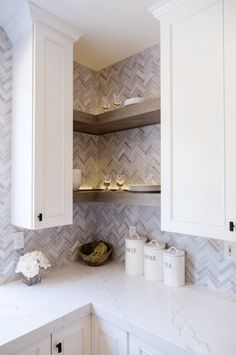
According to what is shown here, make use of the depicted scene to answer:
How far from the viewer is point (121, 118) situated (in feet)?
5.92

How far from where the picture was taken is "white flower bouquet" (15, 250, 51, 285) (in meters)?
1.65

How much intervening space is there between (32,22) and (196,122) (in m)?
1.13

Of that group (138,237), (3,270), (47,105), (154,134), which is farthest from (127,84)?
(3,270)

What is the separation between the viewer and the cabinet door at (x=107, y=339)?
1.31 m

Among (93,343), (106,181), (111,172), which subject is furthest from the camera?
(111,172)

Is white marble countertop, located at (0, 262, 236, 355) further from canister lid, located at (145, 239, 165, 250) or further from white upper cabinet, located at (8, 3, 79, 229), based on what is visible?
white upper cabinet, located at (8, 3, 79, 229)

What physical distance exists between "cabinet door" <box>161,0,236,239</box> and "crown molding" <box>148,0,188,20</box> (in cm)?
3

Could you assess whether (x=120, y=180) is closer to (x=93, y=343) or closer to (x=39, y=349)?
(x=93, y=343)

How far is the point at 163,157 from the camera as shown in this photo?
1485 millimetres

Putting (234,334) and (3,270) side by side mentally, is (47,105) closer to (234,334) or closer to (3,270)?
(3,270)

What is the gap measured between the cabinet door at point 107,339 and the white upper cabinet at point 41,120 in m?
0.63

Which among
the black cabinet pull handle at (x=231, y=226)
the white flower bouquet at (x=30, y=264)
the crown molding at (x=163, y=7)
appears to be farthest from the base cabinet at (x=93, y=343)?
the crown molding at (x=163, y=7)

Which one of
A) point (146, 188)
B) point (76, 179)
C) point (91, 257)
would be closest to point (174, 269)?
point (146, 188)

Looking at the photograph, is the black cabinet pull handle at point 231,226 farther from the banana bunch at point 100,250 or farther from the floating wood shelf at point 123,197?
the banana bunch at point 100,250
